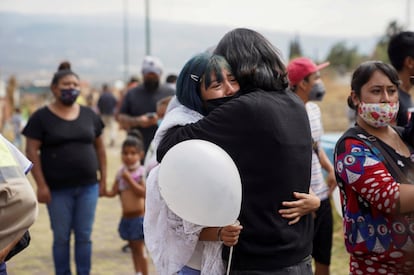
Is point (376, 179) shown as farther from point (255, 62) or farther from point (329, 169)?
point (329, 169)

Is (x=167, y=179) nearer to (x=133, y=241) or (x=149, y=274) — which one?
(x=133, y=241)

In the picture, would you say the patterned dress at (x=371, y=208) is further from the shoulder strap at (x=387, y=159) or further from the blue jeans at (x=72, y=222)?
the blue jeans at (x=72, y=222)

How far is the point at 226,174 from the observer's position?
227cm

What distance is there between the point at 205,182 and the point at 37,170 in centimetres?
298

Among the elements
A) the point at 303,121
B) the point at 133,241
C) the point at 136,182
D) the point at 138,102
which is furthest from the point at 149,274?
the point at 303,121

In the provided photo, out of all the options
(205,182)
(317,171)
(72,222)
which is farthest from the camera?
(72,222)

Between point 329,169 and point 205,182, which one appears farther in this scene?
point 329,169

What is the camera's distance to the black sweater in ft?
7.80

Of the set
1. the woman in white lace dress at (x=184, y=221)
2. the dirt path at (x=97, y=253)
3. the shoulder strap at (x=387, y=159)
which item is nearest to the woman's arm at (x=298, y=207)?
the woman in white lace dress at (x=184, y=221)

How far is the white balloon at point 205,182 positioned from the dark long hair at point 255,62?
36 centimetres

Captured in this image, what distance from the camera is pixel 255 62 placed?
8.18ft

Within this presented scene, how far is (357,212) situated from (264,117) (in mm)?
820

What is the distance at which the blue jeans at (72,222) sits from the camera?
493cm

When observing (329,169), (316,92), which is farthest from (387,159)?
(316,92)
